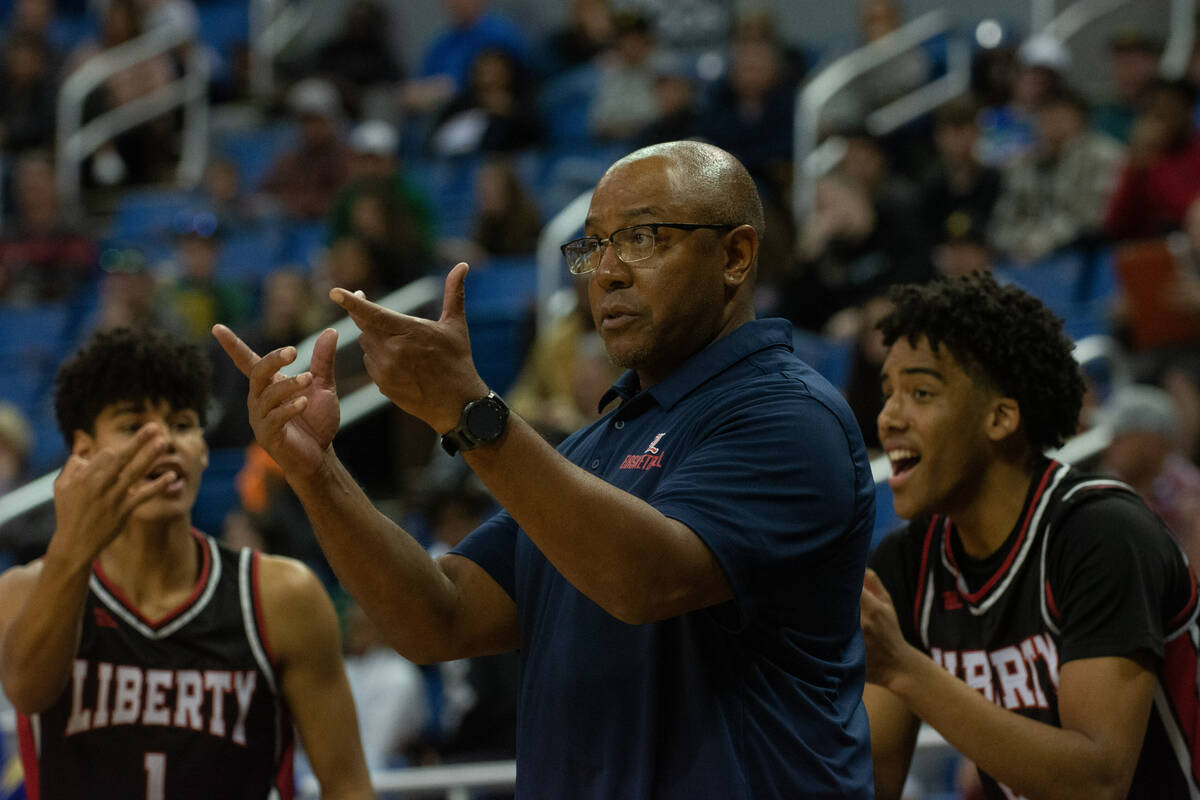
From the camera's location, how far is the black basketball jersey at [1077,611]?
3.24 meters

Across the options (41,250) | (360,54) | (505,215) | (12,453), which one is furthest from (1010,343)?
(360,54)

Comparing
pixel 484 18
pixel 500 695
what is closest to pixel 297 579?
pixel 500 695

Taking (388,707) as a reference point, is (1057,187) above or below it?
above

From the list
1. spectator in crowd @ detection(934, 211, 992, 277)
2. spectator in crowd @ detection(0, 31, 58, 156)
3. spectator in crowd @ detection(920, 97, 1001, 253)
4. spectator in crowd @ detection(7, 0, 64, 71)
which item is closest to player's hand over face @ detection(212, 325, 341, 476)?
spectator in crowd @ detection(934, 211, 992, 277)

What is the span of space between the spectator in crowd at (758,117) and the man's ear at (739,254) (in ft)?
24.1

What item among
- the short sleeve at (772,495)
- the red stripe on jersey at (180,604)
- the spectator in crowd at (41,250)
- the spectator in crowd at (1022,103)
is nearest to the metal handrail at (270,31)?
the spectator in crowd at (41,250)

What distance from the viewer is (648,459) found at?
2814 millimetres

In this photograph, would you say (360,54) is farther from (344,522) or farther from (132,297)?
(344,522)

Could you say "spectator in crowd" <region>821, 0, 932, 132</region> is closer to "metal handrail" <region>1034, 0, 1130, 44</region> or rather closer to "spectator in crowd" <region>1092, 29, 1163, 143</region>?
"metal handrail" <region>1034, 0, 1130, 44</region>

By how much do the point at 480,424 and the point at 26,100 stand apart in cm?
1203

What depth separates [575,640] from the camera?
2818 millimetres

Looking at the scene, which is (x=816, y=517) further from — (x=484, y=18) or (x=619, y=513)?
(x=484, y=18)

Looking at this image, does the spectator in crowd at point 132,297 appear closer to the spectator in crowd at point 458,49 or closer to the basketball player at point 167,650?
the spectator in crowd at point 458,49

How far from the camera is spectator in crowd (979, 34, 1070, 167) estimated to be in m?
8.98
